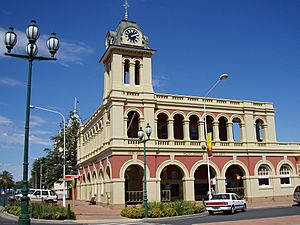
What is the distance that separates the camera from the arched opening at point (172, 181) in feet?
127

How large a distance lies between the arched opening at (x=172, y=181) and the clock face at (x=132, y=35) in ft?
45.4

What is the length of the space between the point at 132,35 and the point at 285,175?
77.2 feet

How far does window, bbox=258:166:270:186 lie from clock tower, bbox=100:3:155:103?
15.3 m

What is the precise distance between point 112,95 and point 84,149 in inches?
724

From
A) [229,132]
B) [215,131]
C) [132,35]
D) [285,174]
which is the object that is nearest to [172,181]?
[215,131]

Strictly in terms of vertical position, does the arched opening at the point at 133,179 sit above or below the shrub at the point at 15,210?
above

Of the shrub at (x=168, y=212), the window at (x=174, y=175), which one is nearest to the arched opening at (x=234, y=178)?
the window at (x=174, y=175)

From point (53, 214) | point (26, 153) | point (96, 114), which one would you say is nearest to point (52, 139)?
point (96, 114)

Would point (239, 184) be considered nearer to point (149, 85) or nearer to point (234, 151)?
point (234, 151)

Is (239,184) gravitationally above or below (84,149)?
below

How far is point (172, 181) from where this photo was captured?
3916 cm

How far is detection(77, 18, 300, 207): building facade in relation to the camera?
114 ft

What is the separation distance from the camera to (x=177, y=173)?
39.8 m

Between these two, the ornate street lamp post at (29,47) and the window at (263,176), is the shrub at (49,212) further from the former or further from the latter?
the window at (263,176)
